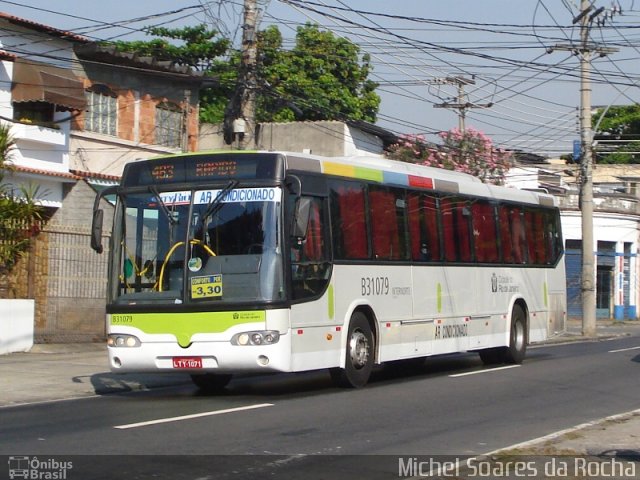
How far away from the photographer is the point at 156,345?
1407 cm

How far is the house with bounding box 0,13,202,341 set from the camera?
23.9 m

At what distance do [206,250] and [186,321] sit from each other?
0.94m

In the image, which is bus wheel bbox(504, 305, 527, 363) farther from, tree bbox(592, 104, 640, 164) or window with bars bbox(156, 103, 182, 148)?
tree bbox(592, 104, 640, 164)

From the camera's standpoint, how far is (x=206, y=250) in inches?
547

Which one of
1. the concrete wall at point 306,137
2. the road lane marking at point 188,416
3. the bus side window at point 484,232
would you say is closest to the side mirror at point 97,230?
the road lane marking at point 188,416

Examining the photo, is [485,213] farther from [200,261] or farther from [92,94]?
[92,94]

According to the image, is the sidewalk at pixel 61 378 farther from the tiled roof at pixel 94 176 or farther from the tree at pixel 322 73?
the tree at pixel 322 73

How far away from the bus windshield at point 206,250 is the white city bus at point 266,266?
0.05 feet

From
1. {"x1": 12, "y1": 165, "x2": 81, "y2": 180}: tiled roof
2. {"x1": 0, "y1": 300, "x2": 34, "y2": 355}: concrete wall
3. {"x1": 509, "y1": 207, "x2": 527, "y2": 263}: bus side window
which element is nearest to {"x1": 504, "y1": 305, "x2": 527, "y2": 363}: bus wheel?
{"x1": 509, "y1": 207, "x2": 527, "y2": 263}: bus side window

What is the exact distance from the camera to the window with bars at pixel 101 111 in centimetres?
2836

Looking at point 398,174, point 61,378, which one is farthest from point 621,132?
point 61,378

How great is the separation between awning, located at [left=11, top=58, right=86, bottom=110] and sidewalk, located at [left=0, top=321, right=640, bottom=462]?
19.1ft

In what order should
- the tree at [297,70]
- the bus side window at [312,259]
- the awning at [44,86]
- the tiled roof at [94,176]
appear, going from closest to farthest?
the bus side window at [312,259], the awning at [44,86], the tiled roof at [94,176], the tree at [297,70]

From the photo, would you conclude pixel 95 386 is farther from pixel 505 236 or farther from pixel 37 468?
pixel 505 236
